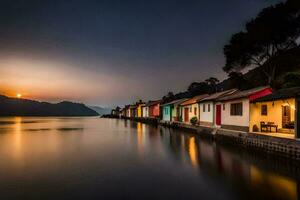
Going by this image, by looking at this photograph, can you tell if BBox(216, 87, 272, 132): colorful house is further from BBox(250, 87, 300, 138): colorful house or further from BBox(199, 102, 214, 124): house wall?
BBox(199, 102, 214, 124): house wall

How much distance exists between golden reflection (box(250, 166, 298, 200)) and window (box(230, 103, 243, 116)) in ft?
35.0

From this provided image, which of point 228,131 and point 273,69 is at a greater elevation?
point 273,69

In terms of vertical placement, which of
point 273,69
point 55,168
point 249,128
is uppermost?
point 273,69

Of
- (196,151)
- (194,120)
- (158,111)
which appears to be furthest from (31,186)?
(158,111)

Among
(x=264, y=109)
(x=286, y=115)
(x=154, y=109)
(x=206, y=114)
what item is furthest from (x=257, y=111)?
(x=154, y=109)

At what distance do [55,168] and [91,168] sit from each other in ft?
6.89

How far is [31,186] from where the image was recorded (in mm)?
11172

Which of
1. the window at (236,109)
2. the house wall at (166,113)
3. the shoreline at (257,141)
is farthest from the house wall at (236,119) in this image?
A: the house wall at (166,113)

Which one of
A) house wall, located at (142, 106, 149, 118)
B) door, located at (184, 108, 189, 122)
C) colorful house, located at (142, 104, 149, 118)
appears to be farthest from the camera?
house wall, located at (142, 106, 149, 118)

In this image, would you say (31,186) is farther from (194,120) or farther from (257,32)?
(257,32)

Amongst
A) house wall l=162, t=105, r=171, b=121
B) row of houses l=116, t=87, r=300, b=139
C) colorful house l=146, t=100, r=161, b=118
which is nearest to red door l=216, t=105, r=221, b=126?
row of houses l=116, t=87, r=300, b=139

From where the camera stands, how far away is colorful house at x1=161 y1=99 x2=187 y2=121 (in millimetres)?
50312

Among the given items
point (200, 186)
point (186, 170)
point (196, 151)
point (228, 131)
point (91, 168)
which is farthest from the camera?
point (228, 131)

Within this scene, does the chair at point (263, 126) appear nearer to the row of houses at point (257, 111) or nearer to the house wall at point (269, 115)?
the row of houses at point (257, 111)
